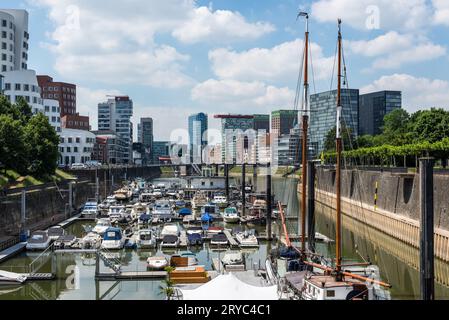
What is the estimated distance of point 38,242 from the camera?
40.8 meters

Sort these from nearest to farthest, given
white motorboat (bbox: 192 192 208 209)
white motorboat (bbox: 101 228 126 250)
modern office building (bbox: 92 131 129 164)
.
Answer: white motorboat (bbox: 101 228 126 250)
white motorboat (bbox: 192 192 208 209)
modern office building (bbox: 92 131 129 164)

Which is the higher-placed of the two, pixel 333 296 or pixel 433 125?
pixel 433 125

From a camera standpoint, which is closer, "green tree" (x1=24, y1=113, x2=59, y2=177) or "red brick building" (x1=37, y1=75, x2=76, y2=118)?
"green tree" (x1=24, y1=113, x2=59, y2=177)

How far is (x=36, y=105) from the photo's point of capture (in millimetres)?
97750

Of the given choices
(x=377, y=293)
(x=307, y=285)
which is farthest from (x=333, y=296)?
(x=377, y=293)

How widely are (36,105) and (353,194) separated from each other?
61.4 metres

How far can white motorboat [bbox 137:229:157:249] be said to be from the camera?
4322 cm

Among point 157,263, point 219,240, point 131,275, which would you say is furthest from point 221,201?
point 131,275

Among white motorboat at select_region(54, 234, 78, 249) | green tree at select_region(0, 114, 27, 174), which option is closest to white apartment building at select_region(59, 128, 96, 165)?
green tree at select_region(0, 114, 27, 174)

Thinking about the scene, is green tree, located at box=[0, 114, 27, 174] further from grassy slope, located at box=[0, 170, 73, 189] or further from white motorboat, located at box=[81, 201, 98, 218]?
white motorboat, located at box=[81, 201, 98, 218]

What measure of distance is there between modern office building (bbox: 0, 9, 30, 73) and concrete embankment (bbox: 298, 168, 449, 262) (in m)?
66.5
